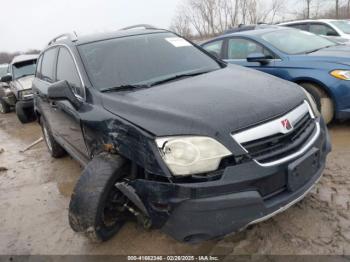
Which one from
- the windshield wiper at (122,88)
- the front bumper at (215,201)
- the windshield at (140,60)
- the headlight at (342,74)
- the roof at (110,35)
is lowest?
the front bumper at (215,201)

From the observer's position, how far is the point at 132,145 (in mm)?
2141

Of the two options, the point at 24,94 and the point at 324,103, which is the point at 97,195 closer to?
the point at 324,103

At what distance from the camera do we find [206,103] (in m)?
2.20

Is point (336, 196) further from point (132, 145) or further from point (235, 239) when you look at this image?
point (132, 145)

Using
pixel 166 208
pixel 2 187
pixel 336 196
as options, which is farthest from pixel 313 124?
pixel 2 187

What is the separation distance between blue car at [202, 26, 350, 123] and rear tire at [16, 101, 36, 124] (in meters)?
4.89

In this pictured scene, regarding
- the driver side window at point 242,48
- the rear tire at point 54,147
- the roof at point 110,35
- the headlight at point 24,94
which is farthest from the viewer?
the headlight at point 24,94

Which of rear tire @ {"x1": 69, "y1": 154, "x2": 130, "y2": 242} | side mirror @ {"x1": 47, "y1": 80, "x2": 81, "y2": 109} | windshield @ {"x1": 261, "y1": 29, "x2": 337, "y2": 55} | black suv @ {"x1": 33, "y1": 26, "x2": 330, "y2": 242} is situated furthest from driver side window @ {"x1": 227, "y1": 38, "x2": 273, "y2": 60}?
rear tire @ {"x1": 69, "y1": 154, "x2": 130, "y2": 242}

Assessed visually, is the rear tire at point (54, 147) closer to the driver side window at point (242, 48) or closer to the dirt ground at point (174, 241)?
the dirt ground at point (174, 241)

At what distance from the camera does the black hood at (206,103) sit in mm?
2002

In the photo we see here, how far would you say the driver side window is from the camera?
4930mm

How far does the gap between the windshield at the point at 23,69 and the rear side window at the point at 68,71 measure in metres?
5.88

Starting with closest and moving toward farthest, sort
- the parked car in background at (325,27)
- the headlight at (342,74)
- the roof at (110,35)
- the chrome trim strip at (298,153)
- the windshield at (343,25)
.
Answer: the chrome trim strip at (298,153) < the roof at (110,35) < the headlight at (342,74) < the parked car in background at (325,27) < the windshield at (343,25)

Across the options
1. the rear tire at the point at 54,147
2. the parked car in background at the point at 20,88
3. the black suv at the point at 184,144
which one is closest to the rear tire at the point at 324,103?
the black suv at the point at 184,144
